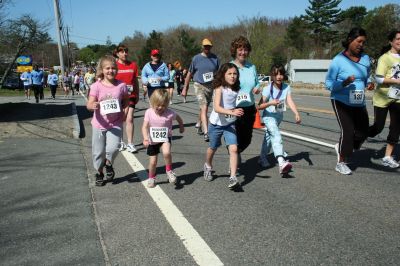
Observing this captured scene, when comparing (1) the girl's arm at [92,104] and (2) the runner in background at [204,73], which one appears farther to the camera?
(2) the runner in background at [204,73]

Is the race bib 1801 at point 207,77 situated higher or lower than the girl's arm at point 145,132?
higher

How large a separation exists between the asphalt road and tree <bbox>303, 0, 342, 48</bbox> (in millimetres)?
80165

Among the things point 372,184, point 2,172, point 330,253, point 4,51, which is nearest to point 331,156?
point 372,184

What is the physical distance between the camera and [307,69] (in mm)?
67062

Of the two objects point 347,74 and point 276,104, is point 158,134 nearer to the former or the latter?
point 276,104

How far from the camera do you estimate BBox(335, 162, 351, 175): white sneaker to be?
569cm

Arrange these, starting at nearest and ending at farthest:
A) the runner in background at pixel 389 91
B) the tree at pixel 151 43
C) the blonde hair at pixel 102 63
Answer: the blonde hair at pixel 102 63
the runner in background at pixel 389 91
the tree at pixel 151 43

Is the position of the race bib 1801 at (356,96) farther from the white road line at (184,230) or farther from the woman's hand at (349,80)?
the white road line at (184,230)

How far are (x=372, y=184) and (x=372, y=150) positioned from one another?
229 cm

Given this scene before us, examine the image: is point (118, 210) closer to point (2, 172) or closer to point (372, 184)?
point (2, 172)

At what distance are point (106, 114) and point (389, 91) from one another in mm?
4122

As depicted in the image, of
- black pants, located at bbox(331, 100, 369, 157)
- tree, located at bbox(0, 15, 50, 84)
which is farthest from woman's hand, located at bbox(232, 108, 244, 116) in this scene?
tree, located at bbox(0, 15, 50, 84)

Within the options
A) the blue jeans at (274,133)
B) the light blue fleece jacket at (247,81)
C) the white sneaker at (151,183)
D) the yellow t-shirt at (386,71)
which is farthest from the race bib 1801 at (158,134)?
the yellow t-shirt at (386,71)

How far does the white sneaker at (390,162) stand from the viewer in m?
6.03
